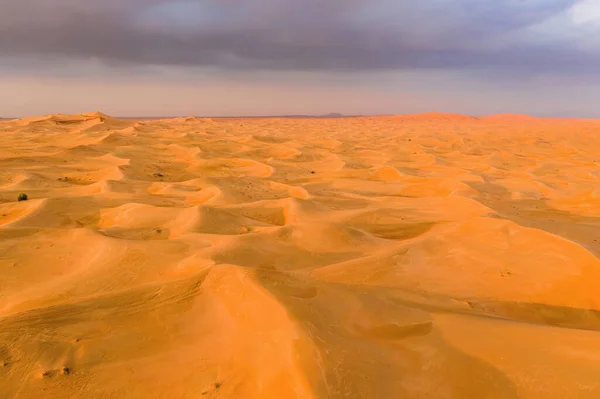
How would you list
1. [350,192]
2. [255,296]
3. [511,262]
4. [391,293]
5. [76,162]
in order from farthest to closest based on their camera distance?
[76,162] < [350,192] < [511,262] < [391,293] < [255,296]

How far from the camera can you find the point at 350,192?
4504 millimetres

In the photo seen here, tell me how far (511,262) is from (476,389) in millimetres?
1256

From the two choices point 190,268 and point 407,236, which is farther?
point 407,236

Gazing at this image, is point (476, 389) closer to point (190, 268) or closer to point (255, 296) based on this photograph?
point (255, 296)

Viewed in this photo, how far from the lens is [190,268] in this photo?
2051 mm

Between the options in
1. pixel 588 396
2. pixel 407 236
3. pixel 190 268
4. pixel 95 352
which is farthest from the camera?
pixel 407 236

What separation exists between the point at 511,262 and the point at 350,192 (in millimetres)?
2413

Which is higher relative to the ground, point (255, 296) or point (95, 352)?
point (255, 296)

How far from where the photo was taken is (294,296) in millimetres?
1609

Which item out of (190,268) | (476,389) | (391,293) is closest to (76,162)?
(190,268)

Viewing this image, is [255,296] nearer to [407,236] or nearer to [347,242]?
[347,242]

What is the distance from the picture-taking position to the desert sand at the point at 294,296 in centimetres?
123

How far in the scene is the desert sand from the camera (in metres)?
1.23

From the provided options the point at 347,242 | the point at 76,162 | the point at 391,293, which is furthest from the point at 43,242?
the point at 76,162
